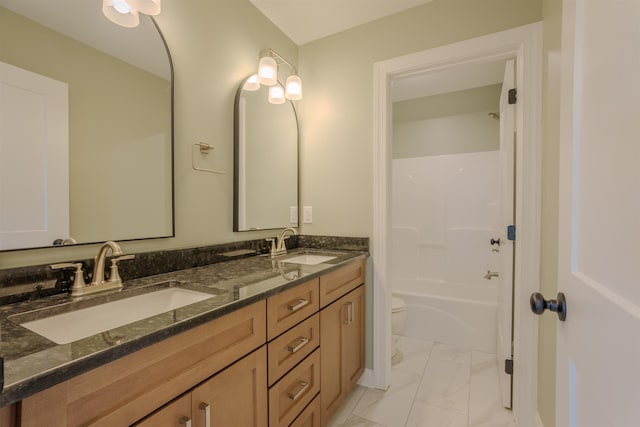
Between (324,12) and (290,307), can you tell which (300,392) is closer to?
(290,307)

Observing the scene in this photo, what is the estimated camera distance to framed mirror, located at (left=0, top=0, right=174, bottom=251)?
85cm

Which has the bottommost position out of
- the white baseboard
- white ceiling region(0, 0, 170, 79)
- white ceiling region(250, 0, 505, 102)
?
the white baseboard

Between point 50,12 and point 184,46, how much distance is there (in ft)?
1.67

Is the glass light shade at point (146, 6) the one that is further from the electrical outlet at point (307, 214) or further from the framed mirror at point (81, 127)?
the electrical outlet at point (307, 214)

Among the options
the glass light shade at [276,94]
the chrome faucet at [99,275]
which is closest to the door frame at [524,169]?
the glass light shade at [276,94]

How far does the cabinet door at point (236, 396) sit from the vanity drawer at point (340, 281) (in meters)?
0.46

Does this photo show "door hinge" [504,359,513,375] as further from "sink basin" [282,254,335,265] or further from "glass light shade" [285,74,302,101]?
"glass light shade" [285,74,302,101]

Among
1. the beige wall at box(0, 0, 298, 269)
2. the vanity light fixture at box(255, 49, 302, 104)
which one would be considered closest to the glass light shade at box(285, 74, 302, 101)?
the vanity light fixture at box(255, 49, 302, 104)

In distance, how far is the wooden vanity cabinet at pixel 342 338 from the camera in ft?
4.53

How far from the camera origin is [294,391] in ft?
3.72

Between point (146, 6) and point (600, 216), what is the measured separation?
1519 mm

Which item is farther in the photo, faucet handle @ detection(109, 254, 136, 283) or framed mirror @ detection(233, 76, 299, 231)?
framed mirror @ detection(233, 76, 299, 231)

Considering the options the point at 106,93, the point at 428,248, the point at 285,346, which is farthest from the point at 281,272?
the point at 428,248

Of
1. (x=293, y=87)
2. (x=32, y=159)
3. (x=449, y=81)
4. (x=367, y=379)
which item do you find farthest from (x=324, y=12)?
(x=367, y=379)
